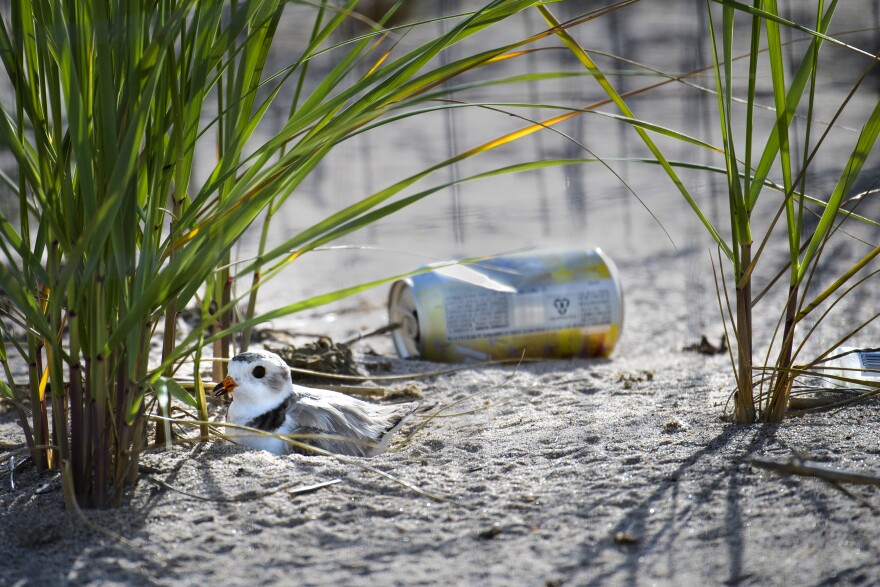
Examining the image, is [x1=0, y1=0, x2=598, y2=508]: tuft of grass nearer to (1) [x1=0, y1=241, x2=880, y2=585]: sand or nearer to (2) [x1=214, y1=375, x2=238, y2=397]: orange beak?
(1) [x1=0, y1=241, x2=880, y2=585]: sand

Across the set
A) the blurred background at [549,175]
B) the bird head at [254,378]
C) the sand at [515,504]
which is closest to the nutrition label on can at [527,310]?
the sand at [515,504]

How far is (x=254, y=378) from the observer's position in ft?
6.40

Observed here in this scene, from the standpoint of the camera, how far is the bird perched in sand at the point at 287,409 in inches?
74.7

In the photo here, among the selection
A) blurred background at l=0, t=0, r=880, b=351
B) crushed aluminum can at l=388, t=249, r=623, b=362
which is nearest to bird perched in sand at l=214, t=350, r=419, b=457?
crushed aluminum can at l=388, t=249, r=623, b=362

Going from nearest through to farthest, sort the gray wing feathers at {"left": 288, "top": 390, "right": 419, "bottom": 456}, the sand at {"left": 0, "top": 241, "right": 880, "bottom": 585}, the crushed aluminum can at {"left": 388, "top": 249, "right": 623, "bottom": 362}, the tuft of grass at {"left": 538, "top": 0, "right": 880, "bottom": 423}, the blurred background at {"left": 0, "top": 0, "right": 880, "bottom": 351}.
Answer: the sand at {"left": 0, "top": 241, "right": 880, "bottom": 585} → the tuft of grass at {"left": 538, "top": 0, "right": 880, "bottom": 423} → the gray wing feathers at {"left": 288, "top": 390, "right": 419, "bottom": 456} → the crushed aluminum can at {"left": 388, "top": 249, "right": 623, "bottom": 362} → the blurred background at {"left": 0, "top": 0, "right": 880, "bottom": 351}

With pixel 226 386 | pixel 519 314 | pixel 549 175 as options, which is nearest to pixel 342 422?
pixel 226 386

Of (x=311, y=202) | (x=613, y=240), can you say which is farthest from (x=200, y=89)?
(x=311, y=202)

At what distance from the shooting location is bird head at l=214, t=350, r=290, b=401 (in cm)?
194

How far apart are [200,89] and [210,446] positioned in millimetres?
646

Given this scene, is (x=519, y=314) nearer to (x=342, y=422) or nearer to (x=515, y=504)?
(x=342, y=422)

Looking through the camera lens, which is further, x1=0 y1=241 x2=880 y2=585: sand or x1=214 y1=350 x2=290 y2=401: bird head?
x1=214 y1=350 x2=290 y2=401: bird head

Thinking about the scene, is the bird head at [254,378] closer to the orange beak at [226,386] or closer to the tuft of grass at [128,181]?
the orange beak at [226,386]

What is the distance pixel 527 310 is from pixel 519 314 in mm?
26

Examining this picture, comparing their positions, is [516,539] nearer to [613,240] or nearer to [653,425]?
[653,425]
